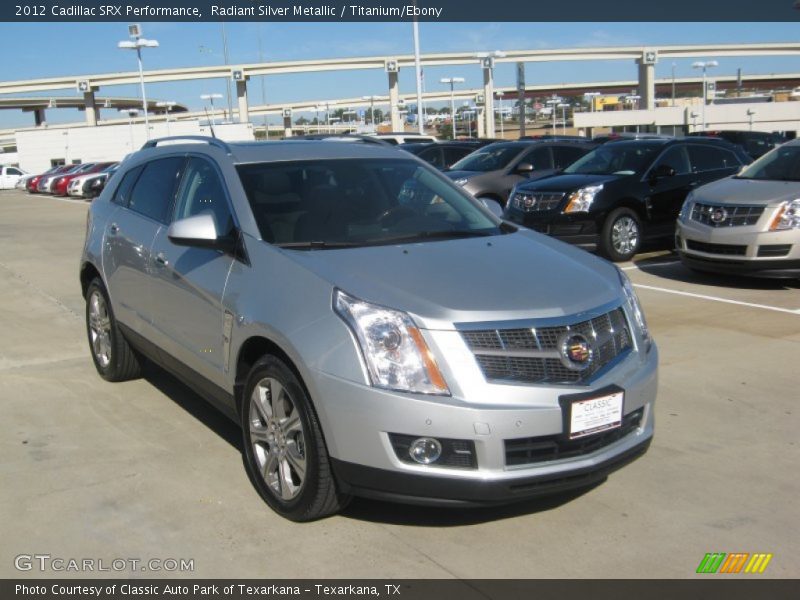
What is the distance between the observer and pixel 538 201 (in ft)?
38.9

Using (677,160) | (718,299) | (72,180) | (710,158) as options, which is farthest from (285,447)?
(72,180)

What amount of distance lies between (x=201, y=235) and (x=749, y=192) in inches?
292

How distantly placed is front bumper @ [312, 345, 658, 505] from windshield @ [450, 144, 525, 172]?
485 inches

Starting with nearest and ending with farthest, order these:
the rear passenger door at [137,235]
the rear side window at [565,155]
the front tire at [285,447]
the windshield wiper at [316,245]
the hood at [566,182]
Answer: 1. the front tire at [285,447]
2. the windshield wiper at [316,245]
3. the rear passenger door at [137,235]
4. the hood at [566,182]
5. the rear side window at [565,155]

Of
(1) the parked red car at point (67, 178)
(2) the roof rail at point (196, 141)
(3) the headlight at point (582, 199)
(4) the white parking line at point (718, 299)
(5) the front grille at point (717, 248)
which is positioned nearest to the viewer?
(2) the roof rail at point (196, 141)

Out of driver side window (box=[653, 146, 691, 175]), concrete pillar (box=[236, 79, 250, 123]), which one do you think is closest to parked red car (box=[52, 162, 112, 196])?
driver side window (box=[653, 146, 691, 175])

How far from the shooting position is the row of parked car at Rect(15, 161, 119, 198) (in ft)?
119

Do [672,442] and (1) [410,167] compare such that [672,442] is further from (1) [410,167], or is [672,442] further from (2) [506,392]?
(1) [410,167]

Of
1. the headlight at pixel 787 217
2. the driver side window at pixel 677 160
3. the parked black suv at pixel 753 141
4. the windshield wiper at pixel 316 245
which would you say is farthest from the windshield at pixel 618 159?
the parked black suv at pixel 753 141

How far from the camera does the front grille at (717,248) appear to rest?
938cm

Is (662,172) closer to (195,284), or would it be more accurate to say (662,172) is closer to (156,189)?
(156,189)

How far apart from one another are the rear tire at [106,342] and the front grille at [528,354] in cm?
345

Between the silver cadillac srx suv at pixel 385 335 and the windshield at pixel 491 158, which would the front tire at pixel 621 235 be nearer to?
the windshield at pixel 491 158

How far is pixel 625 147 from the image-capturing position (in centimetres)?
1273
